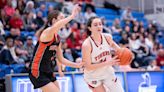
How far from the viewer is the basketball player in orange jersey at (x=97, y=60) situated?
5.34 meters

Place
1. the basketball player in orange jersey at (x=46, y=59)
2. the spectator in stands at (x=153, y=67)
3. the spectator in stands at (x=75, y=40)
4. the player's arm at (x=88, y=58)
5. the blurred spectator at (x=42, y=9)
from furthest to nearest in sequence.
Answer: the blurred spectator at (x=42, y=9), the spectator in stands at (x=75, y=40), the spectator in stands at (x=153, y=67), the player's arm at (x=88, y=58), the basketball player in orange jersey at (x=46, y=59)

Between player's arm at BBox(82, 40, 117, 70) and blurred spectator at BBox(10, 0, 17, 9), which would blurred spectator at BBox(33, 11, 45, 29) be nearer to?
blurred spectator at BBox(10, 0, 17, 9)

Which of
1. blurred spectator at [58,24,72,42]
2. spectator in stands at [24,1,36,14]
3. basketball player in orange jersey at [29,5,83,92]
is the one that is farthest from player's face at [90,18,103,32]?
spectator in stands at [24,1,36,14]

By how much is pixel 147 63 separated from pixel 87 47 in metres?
8.00

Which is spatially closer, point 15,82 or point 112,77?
point 112,77

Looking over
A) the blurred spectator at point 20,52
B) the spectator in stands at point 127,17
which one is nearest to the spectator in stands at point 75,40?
the blurred spectator at point 20,52

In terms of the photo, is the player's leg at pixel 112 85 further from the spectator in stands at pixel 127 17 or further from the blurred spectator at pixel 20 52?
the spectator in stands at pixel 127 17

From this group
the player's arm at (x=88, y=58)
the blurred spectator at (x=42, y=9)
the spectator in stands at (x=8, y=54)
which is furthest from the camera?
Answer: the blurred spectator at (x=42, y=9)

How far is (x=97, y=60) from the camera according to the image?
5.39 meters

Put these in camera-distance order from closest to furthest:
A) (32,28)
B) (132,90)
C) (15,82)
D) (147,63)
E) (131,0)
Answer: (15,82) → (132,90) → (32,28) → (147,63) → (131,0)

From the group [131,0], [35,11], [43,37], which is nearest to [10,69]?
[35,11]

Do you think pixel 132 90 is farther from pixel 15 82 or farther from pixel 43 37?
pixel 43 37

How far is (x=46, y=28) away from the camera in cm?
480

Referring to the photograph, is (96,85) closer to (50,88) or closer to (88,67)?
(88,67)
